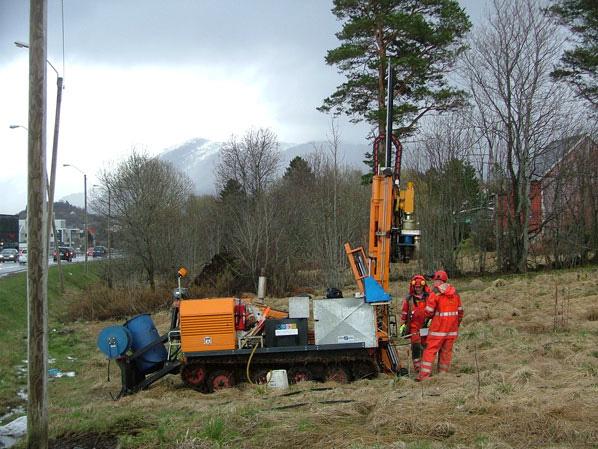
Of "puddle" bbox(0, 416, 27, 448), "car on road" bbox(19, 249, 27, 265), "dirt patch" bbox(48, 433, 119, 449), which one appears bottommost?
"puddle" bbox(0, 416, 27, 448)

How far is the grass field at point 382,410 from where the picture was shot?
20.9 ft

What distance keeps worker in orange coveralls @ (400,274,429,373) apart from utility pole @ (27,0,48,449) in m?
6.24

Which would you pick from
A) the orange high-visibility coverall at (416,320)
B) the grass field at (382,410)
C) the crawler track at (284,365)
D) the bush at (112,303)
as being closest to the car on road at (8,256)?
the bush at (112,303)

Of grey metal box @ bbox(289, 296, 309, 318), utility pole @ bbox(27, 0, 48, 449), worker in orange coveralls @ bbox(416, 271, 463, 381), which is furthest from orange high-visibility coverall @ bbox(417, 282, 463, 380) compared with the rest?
utility pole @ bbox(27, 0, 48, 449)

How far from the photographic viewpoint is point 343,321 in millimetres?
10727

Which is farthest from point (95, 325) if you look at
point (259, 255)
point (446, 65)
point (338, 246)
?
point (446, 65)

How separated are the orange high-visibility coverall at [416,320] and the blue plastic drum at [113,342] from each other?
4.99 m

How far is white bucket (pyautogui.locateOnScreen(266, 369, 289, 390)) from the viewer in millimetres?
10289

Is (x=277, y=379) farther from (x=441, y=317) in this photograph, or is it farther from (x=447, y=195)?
(x=447, y=195)

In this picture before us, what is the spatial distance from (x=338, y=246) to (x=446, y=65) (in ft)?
32.9

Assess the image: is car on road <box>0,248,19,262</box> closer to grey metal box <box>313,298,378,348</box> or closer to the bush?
the bush

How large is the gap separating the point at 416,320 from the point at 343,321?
1290 mm

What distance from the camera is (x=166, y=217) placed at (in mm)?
38625

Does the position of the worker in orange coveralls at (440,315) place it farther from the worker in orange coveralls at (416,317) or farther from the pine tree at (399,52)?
the pine tree at (399,52)
